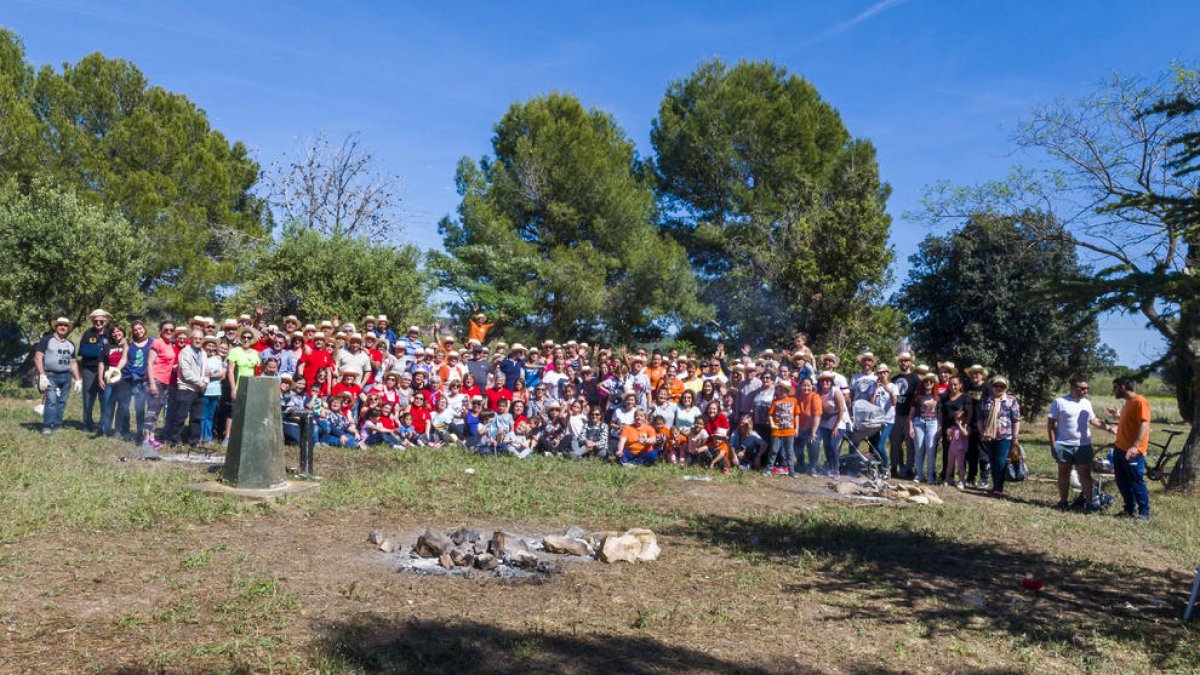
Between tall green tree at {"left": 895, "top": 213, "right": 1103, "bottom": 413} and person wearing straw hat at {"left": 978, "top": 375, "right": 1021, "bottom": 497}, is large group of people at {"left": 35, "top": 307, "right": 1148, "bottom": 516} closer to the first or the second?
person wearing straw hat at {"left": 978, "top": 375, "right": 1021, "bottom": 497}

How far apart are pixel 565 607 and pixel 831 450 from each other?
7991mm

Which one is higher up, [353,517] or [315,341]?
[315,341]

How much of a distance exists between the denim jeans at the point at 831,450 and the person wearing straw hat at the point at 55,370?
1089 cm

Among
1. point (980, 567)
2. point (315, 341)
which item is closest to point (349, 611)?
point (980, 567)

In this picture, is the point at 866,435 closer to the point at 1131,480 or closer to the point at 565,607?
the point at 1131,480

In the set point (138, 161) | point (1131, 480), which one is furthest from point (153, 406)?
point (138, 161)

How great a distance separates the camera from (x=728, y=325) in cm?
3188

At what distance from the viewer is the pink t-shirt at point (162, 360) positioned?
11.7 m

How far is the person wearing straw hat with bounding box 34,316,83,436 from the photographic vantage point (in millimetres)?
12070

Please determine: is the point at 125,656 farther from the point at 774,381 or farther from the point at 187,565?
the point at 774,381

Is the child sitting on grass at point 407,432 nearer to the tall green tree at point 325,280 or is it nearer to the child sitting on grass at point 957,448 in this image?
the child sitting on grass at point 957,448

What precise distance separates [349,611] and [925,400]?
30.1 feet

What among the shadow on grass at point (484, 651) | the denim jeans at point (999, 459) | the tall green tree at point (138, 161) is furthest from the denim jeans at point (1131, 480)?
the tall green tree at point (138, 161)

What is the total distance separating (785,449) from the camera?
12.9 meters
